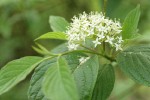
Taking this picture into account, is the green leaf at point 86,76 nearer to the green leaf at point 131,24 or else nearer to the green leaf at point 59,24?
the green leaf at point 131,24

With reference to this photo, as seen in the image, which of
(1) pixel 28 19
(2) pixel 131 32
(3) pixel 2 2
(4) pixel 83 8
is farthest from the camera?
(4) pixel 83 8

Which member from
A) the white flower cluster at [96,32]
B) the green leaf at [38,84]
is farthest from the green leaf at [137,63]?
the green leaf at [38,84]

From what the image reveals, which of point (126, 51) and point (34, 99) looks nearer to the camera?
point (34, 99)

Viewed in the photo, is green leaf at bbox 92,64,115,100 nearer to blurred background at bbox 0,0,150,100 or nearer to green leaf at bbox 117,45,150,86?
green leaf at bbox 117,45,150,86

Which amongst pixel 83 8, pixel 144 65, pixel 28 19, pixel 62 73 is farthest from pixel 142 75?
pixel 83 8

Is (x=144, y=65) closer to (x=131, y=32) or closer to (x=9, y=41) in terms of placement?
(x=131, y=32)

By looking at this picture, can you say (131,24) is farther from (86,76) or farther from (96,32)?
(86,76)

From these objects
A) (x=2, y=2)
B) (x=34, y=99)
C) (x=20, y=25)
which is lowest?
(x=34, y=99)
